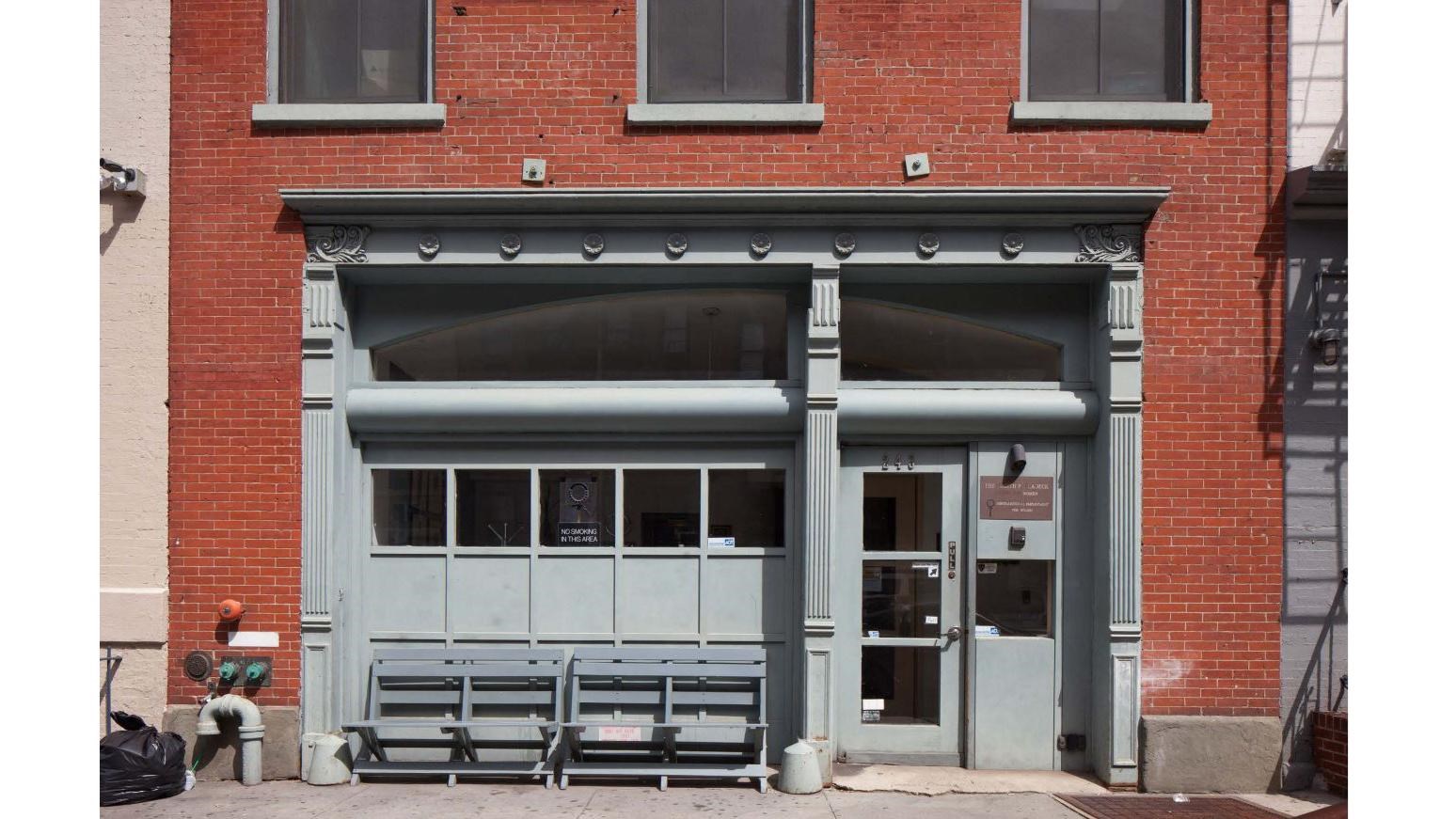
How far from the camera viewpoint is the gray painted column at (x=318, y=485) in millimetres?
6855

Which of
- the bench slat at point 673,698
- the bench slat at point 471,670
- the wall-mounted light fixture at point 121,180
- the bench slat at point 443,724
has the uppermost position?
the wall-mounted light fixture at point 121,180

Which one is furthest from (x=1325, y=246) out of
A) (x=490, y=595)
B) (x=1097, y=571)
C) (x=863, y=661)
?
(x=490, y=595)

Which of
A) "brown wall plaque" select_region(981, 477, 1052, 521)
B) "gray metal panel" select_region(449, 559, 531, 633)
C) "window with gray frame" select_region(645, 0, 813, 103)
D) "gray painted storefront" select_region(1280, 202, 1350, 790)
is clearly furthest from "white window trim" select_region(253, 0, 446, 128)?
"gray painted storefront" select_region(1280, 202, 1350, 790)

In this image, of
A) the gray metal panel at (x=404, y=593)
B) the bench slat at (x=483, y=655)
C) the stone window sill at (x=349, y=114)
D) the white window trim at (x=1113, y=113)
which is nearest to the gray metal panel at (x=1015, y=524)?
the white window trim at (x=1113, y=113)

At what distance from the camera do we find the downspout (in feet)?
21.9

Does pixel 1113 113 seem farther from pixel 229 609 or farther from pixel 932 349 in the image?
pixel 229 609

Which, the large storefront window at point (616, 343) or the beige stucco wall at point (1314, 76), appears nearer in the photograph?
the beige stucco wall at point (1314, 76)

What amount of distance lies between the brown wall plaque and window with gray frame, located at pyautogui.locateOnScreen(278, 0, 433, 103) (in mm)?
5174

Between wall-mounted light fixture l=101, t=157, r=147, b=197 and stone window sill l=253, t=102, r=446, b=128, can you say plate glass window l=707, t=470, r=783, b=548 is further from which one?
wall-mounted light fixture l=101, t=157, r=147, b=197

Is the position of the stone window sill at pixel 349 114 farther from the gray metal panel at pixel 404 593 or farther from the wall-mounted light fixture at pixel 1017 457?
the wall-mounted light fixture at pixel 1017 457

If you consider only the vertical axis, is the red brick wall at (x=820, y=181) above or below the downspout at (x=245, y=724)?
above

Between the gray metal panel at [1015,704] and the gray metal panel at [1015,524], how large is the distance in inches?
24.8

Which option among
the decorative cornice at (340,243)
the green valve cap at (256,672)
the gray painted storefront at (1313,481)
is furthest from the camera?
the decorative cornice at (340,243)

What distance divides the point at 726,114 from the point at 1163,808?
5.61 metres
